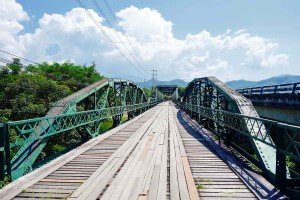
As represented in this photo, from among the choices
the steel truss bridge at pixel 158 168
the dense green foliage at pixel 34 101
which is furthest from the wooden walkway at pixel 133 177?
the dense green foliage at pixel 34 101

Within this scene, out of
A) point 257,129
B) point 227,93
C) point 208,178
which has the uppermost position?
point 227,93

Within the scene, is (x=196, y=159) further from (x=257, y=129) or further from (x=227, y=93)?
(x=227, y=93)

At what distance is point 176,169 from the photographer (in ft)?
25.1

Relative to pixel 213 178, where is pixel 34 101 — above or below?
above

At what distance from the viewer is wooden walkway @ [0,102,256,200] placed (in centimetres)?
580

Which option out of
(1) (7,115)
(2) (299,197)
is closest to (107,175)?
(2) (299,197)

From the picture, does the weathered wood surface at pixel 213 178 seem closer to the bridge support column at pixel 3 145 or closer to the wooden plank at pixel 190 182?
the wooden plank at pixel 190 182

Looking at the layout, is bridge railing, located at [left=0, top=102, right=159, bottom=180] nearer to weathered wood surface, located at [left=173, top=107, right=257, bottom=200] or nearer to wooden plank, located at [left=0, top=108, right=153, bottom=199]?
wooden plank, located at [left=0, top=108, right=153, bottom=199]

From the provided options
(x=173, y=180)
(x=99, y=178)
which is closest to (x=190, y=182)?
(x=173, y=180)

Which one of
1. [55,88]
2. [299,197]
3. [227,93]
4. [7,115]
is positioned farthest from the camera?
[55,88]

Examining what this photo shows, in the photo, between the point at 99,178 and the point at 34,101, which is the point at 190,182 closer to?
the point at 99,178

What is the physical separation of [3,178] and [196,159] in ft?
18.7

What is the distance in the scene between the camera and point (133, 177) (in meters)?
6.94

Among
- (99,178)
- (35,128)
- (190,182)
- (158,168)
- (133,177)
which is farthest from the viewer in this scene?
(35,128)
